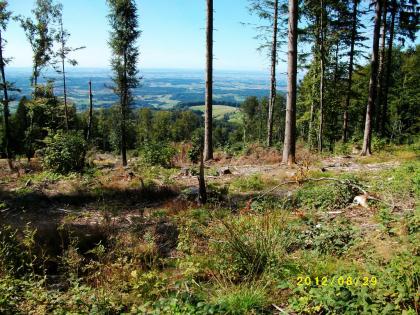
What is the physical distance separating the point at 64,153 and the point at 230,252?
10.9 m

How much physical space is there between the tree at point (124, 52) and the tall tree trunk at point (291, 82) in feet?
48.0

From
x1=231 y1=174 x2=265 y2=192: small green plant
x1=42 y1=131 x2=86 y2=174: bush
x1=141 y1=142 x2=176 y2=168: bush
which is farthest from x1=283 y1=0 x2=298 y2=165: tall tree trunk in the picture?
x1=42 y1=131 x2=86 y2=174: bush

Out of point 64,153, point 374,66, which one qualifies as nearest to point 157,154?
point 64,153

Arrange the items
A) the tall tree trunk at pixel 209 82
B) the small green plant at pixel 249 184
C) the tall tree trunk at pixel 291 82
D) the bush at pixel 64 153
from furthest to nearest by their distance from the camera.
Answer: the tall tree trunk at pixel 209 82 → the bush at pixel 64 153 → the tall tree trunk at pixel 291 82 → the small green plant at pixel 249 184

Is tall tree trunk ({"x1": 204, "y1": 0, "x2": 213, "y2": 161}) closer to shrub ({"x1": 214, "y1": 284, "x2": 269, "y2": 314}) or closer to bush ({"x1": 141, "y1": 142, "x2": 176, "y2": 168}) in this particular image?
Result: bush ({"x1": 141, "y1": 142, "x2": 176, "y2": 168})

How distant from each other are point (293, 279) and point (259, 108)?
8211 cm

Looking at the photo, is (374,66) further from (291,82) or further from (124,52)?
(124,52)

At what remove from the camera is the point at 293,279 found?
166 inches

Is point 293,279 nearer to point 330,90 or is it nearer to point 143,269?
point 143,269

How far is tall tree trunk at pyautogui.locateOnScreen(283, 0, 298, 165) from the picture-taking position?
12.5m
